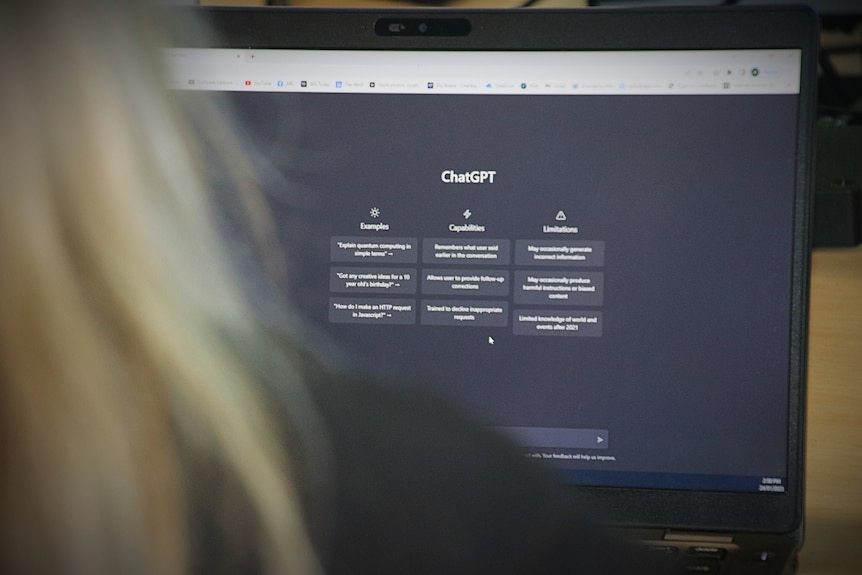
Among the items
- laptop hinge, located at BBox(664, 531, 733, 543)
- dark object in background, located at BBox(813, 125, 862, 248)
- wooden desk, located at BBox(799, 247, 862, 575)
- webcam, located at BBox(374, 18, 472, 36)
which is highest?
webcam, located at BBox(374, 18, 472, 36)

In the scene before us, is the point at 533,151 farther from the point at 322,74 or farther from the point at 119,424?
the point at 119,424

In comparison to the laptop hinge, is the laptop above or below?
above

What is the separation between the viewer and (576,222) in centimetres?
56

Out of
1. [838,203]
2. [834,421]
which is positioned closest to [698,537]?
[834,421]

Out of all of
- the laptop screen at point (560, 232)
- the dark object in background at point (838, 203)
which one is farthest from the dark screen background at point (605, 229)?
the dark object in background at point (838, 203)

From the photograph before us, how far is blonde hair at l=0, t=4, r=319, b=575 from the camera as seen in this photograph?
55 cm

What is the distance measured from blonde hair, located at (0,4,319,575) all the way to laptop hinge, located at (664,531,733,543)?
234 millimetres

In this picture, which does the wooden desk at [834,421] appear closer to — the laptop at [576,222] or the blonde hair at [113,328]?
the laptop at [576,222]

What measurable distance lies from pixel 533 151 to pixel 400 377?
0.58 feet

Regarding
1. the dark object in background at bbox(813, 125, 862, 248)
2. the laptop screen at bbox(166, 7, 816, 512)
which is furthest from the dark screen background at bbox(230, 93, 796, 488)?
the dark object in background at bbox(813, 125, 862, 248)

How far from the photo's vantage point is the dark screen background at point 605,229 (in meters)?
0.56

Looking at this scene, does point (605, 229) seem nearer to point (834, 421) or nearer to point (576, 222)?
point (576, 222)

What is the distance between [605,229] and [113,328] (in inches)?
13.2

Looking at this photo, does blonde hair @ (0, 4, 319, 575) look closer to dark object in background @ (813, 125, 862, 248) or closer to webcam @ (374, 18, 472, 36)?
webcam @ (374, 18, 472, 36)
